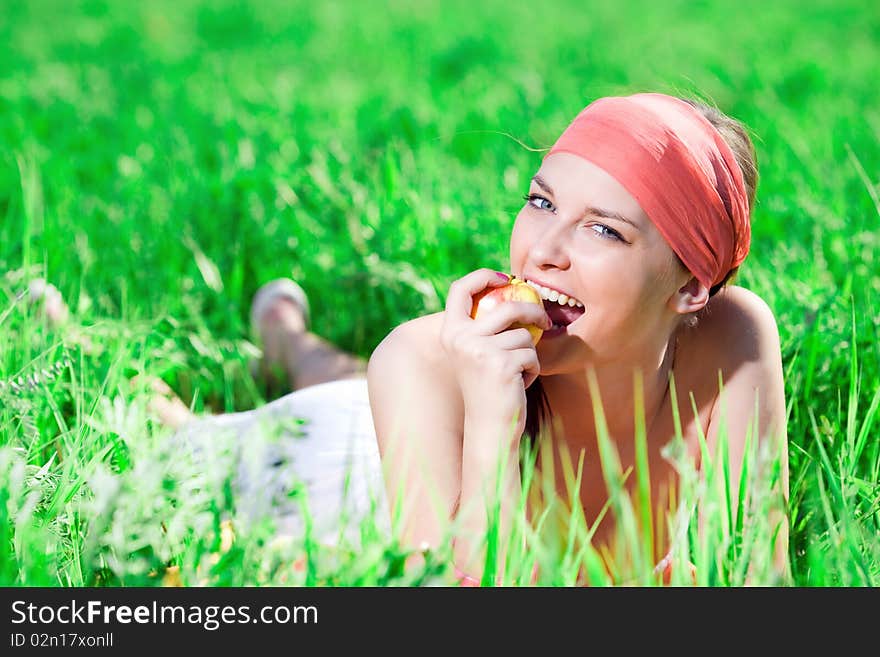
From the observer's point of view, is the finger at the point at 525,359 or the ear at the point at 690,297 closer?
the finger at the point at 525,359

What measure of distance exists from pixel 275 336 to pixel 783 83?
467 centimetres

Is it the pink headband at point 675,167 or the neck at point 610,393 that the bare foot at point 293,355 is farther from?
the pink headband at point 675,167

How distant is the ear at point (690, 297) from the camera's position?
244 centimetres

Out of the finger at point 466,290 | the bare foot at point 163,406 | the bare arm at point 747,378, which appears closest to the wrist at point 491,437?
the finger at point 466,290

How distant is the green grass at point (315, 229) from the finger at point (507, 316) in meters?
0.45

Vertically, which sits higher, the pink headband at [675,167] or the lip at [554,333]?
the pink headband at [675,167]

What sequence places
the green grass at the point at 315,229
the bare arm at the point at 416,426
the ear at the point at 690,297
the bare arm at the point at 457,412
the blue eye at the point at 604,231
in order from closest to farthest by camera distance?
the green grass at the point at 315,229, the bare arm at the point at 457,412, the bare arm at the point at 416,426, the blue eye at the point at 604,231, the ear at the point at 690,297

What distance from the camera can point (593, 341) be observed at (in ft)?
7.50

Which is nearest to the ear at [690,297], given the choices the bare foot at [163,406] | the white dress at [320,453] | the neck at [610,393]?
the neck at [610,393]

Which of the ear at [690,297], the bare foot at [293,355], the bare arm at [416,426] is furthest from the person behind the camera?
the bare foot at [293,355]

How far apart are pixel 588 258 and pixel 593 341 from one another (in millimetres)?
176

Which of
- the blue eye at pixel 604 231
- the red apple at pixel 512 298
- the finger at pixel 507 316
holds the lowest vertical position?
the finger at pixel 507 316

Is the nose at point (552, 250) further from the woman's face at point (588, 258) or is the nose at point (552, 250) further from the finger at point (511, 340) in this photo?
the finger at point (511, 340)
